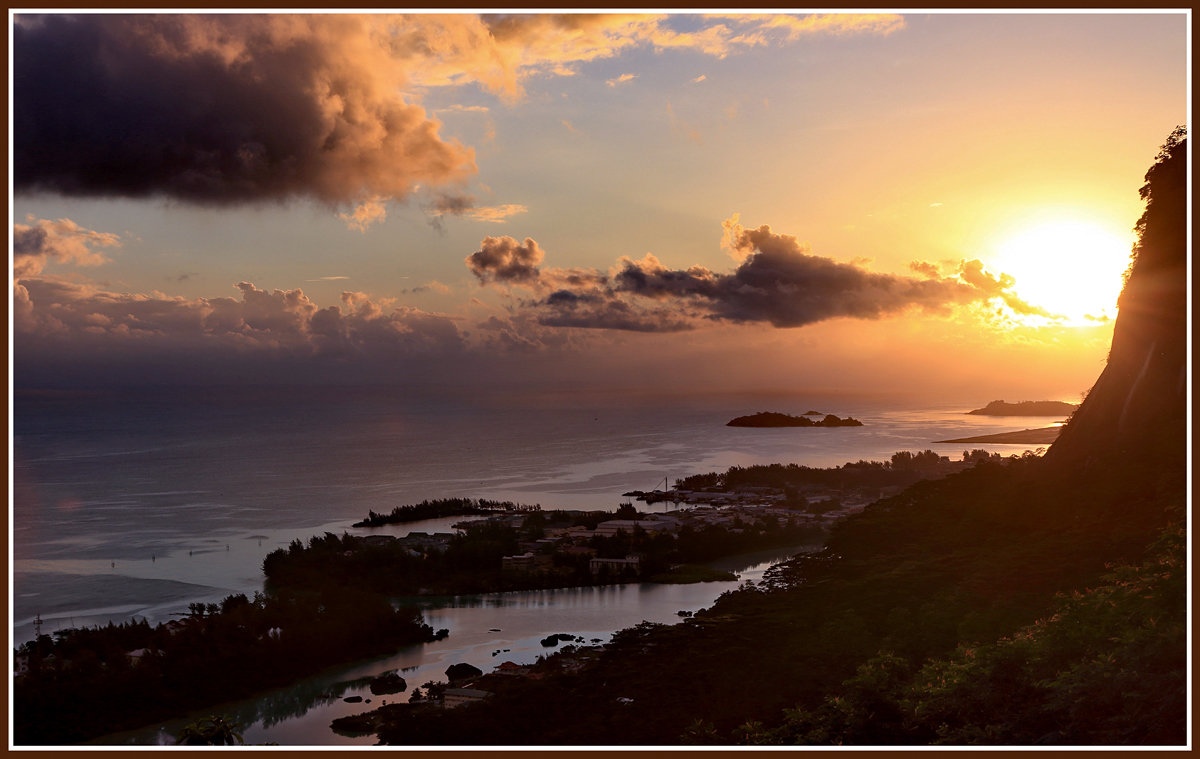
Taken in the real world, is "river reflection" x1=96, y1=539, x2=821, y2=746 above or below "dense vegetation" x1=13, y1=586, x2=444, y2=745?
below

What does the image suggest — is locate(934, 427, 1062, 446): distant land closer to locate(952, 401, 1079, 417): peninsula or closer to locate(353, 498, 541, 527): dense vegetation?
locate(952, 401, 1079, 417): peninsula

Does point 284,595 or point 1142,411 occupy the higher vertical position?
point 1142,411

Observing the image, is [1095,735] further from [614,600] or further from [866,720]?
[614,600]

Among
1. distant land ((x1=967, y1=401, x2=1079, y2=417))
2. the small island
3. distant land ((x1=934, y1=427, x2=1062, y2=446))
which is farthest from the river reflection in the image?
the small island

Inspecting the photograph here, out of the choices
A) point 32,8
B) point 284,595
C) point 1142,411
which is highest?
point 32,8

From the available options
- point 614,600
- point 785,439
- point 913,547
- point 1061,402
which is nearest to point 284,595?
point 614,600

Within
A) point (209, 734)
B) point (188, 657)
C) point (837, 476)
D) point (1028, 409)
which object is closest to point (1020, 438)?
point (1028, 409)

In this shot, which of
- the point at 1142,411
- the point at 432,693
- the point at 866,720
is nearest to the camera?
the point at 866,720

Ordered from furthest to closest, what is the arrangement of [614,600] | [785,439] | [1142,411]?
[785,439]
[614,600]
[1142,411]
